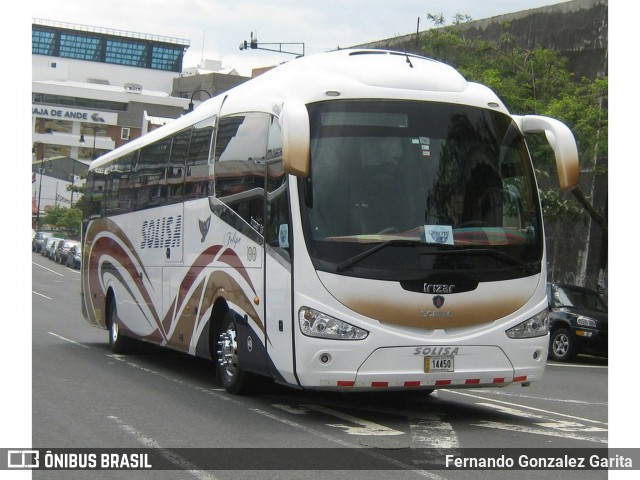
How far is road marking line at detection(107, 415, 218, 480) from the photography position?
771cm

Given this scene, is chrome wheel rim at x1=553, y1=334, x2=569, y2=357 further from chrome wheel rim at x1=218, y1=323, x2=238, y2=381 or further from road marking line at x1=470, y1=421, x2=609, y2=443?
road marking line at x1=470, y1=421, x2=609, y2=443

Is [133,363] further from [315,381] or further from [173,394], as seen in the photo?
[315,381]

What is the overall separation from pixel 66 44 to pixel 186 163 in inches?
5321

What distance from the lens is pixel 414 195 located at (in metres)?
10.3

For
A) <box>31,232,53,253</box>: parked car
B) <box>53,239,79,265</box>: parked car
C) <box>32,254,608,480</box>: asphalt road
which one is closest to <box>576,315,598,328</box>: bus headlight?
<box>32,254,608,480</box>: asphalt road

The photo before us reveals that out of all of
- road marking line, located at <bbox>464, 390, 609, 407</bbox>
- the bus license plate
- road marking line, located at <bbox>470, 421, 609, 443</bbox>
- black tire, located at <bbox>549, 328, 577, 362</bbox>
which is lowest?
black tire, located at <bbox>549, 328, 577, 362</bbox>

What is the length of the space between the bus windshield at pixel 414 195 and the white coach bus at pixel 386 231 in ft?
0.04

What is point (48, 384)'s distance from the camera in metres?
13.3

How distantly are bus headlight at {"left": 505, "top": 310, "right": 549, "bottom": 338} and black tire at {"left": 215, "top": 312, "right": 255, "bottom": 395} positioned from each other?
10.2 ft

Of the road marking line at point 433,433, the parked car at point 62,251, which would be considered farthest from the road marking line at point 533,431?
the parked car at point 62,251

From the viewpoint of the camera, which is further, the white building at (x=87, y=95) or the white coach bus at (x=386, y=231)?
the white building at (x=87, y=95)

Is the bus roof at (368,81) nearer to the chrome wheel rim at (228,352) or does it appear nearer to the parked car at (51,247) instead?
the chrome wheel rim at (228,352)

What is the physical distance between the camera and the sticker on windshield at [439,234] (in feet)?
33.3

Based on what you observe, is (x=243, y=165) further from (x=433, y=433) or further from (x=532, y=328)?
(x=433, y=433)
